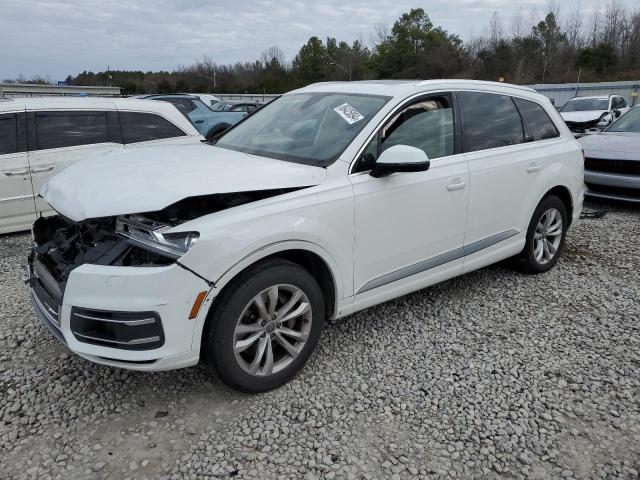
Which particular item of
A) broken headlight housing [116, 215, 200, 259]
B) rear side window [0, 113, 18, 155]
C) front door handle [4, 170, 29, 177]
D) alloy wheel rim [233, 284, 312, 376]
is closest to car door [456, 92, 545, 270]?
alloy wheel rim [233, 284, 312, 376]

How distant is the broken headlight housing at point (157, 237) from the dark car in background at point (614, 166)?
272 inches

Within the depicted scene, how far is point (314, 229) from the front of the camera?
2.92 m

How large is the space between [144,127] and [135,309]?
15.9 ft

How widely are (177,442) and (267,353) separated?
0.67 meters

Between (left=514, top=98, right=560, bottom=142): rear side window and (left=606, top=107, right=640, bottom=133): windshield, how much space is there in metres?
4.63

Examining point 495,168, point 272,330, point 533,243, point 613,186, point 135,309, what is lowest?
point 272,330

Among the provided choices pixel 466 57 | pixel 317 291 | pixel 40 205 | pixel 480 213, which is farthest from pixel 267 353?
pixel 466 57

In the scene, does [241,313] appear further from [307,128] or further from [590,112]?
[590,112]

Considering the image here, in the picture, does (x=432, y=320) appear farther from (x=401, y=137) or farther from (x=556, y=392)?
(x=401, y=137)

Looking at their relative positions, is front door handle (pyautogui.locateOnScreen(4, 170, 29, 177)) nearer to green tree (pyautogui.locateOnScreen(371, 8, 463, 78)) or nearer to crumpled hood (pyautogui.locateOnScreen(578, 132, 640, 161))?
crumpled hood (pyautogui.locateOnScreen(578, 132, 640, 161))

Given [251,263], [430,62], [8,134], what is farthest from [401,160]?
[430,62]

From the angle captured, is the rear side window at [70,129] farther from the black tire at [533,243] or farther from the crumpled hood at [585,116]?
the crumpled hood at [585,116]

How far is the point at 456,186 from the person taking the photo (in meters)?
3.70

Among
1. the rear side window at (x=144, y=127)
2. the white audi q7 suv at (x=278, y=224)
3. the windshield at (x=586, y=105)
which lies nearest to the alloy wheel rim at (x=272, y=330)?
the white audi q7 suv at (x=278, y=224)
